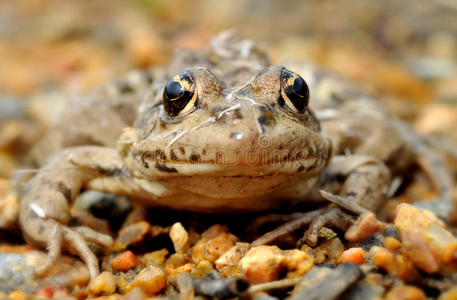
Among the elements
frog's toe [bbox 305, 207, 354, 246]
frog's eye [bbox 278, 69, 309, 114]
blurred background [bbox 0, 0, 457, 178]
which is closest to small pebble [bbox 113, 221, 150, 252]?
frog's toe [bbox 305, 207, 354, 246]

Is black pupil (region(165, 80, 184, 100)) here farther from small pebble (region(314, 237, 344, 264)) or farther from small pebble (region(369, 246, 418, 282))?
small pebble (region(369, 246, 418, 282))

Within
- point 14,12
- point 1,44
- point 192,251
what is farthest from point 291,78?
point 14,12

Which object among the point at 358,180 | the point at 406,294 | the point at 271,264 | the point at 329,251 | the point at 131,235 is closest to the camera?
the point at 406,294

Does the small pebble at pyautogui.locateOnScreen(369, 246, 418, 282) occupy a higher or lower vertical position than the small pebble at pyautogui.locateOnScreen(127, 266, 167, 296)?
higher

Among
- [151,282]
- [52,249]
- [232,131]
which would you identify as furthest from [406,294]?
[52,249]

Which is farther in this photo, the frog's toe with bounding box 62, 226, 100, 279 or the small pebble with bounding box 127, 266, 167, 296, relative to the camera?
the frog's toe with bounding box 62, 226, 100, 279

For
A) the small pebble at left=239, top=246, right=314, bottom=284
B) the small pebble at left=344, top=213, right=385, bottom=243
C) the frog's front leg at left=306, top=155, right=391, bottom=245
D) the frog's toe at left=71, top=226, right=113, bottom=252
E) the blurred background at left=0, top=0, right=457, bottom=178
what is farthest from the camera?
the blurred background at left=0, top=0, right=457, bottom=178

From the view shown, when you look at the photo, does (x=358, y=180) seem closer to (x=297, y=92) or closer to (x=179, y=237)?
(x=297, y=92)
